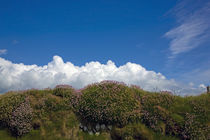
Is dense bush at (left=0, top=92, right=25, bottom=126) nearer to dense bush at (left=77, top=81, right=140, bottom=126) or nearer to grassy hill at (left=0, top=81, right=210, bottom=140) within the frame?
grassy hill at (left=0, top=81, right=210, bottom=140)

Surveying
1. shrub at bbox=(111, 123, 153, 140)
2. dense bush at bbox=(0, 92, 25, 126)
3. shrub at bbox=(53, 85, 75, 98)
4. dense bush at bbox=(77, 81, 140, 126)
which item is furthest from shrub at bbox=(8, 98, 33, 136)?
shrub at bbox=(111, 123, 153, 140)

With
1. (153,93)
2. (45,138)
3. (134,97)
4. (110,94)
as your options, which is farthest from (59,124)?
(153,93)

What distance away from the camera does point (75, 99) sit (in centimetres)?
1312

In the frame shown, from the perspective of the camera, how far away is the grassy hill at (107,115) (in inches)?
458

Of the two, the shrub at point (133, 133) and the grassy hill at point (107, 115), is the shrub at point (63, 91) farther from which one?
the shrub at point (133, 133)

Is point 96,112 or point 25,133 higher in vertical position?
point 96,112

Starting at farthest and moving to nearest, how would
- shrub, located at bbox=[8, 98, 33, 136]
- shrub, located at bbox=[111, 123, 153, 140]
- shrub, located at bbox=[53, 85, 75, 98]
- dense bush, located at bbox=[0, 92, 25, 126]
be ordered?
shrub, located at bbox=[53, 85, 75, 98] → dense bush, located at bbox=[0, 92, 25, 126] → shrub, located at bbox=[8, 98, 33, 136] → shrub, located at bbox=[111, 123, 153, 140]

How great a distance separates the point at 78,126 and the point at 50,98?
2.75 metres

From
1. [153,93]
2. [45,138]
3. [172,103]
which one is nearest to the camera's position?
[45,138]

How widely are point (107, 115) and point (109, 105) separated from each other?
0.65 meters

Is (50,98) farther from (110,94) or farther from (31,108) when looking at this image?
(110,94)

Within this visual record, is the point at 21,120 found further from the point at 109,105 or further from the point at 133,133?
the point at 133,133

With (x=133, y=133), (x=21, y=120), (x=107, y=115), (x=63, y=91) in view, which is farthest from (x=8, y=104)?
(x=133, y=133)

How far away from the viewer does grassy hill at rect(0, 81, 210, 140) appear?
38.2 feet
